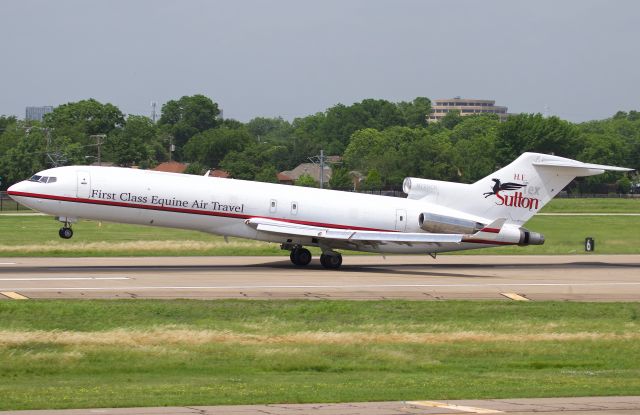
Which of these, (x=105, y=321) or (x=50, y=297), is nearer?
(x=105, y=321)

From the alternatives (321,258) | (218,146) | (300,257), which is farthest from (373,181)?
(321,258)

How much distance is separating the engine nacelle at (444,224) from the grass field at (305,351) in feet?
35.8

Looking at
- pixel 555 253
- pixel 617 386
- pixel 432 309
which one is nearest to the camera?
pixel 617 386

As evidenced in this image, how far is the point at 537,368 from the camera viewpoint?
23094mm

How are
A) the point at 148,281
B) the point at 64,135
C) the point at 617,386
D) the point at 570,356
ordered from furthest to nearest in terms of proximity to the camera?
the point at 64,135, the point at 148,281, the point at 570,356, the point at 617,386

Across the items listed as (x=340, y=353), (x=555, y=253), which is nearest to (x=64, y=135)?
(x=555, y=253)

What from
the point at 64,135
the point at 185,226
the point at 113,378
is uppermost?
the point at 64,135

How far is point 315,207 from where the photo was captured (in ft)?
138

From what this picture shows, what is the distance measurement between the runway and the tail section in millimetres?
2413

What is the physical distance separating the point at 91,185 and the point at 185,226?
156 inches

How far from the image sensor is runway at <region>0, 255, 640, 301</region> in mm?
33500

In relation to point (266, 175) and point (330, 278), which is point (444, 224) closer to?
point (330, 278)

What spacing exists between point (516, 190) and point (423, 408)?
27.8m

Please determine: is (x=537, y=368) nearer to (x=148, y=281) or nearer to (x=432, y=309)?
(x=432, y=309)
